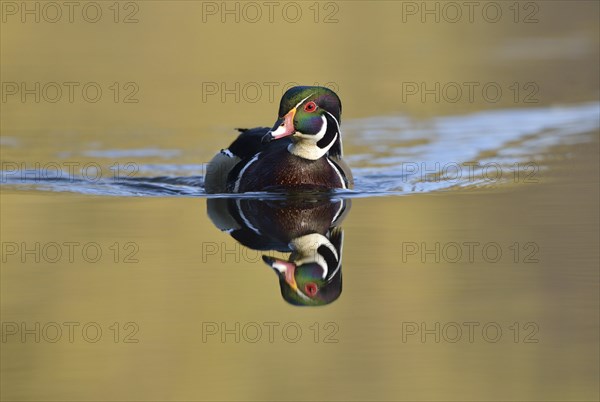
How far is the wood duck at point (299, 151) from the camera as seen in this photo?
11250mm

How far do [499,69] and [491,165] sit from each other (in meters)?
5.76

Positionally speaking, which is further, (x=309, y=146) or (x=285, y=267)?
(x=309, y=146)

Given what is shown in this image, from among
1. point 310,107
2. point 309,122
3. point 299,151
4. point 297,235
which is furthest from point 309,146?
point 297,235

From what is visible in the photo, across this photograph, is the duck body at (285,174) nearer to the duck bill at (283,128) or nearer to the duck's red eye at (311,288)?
the duck bill at (283,128)

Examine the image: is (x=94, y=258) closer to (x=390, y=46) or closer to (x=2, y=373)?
(x=2, y=373)

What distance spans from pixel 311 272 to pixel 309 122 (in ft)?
9.34

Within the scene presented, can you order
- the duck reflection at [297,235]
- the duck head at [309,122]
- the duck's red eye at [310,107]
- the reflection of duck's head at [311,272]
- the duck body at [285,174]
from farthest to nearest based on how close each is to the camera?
the duck body at [285,174] → the duck's red eye at [310,107] → the duck head at [309,122] → the duck reflection at [297,235] → the reflection of duck's head at [311,272]

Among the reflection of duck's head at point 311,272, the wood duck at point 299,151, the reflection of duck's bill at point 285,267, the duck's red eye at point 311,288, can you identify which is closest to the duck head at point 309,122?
the wood duck at point 299,151

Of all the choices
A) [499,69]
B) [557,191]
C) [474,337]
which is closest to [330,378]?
[474,337]

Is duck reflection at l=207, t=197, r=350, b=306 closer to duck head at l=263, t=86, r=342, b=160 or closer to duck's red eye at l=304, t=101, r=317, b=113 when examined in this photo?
duck head at l=263, t=86, r=342, b=160

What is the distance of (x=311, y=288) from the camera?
28.2ft

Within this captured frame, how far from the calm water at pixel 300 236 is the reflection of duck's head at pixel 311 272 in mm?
38

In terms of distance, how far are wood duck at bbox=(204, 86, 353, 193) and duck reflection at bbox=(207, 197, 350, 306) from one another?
22 cm

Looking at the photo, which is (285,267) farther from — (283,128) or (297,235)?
(283,128)
